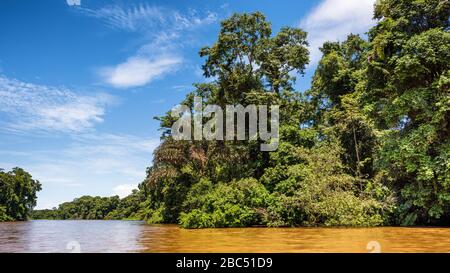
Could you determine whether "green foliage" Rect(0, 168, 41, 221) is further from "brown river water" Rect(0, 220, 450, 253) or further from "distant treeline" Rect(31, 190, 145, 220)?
"brown river water" Rect(0, 220, 450, 253)

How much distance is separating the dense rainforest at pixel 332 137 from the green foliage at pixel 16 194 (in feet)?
81.4

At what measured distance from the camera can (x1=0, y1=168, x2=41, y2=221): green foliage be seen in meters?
39.8

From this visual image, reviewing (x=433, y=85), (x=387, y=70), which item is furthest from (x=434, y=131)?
(x=387, y=70)

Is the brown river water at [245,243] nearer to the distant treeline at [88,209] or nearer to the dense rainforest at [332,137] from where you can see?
the dense rainforest at [332,137]

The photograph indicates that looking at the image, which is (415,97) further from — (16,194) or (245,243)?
(16,194)

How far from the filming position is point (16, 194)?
4306 centimetres

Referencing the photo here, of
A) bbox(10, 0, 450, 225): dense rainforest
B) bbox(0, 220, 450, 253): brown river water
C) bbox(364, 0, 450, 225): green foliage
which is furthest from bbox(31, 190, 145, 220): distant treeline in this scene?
bbox(0, 220, 450, 253): brown river water

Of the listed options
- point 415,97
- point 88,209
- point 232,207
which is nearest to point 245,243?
point 232,207

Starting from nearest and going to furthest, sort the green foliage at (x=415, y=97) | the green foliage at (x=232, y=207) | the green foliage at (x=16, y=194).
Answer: the green foliage at (x=415, y=97)
the green foliage at (x=232, y=207)
the green foliage at (x=16, y=194)

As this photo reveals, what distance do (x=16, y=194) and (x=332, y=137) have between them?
128ft

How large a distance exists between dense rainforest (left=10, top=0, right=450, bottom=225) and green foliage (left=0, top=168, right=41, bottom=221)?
24821mm

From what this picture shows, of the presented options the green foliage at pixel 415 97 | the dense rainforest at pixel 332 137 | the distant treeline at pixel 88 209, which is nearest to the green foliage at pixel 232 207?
the dense rainforest at pixel 332 137

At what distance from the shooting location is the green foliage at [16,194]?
39.8 metres
